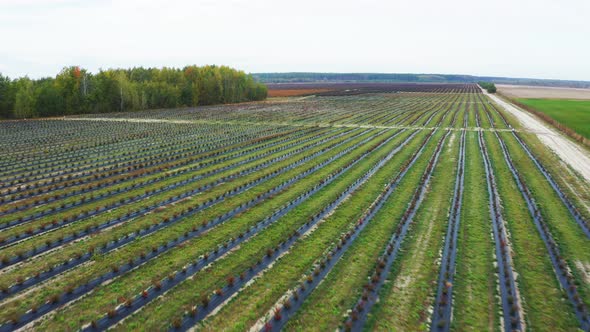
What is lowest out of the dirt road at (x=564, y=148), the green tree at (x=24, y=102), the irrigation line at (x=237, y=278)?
the irrigation line at (x=237, y=278)

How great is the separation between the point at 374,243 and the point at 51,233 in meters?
13.2

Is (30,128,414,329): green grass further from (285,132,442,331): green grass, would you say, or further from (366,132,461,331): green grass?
(366,132,461,331): green grass

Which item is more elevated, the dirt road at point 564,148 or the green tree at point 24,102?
the green tree at point 24,102

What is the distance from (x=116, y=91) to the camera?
238ft

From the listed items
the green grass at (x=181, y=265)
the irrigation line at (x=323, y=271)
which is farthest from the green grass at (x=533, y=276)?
the green grass at (x=181, y=265)

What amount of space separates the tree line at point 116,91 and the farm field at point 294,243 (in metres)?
40.9

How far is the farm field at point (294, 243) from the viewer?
984cm

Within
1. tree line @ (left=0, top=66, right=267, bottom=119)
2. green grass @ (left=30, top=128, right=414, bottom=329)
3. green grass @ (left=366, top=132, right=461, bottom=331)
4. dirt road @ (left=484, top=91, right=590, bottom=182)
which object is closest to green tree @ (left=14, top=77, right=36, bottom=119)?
tree line @ (left=0, top=66, right=267, bottom=119)

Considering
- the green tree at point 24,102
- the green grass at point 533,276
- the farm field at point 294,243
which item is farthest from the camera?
the green tree at point 24,102

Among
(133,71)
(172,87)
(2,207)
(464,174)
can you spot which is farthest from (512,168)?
(133,71)

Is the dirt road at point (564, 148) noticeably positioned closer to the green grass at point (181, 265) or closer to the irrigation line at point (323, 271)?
the irrigation line at point (323, 271)

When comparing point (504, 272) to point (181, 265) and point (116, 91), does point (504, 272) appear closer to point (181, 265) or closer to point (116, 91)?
point (181, 265)

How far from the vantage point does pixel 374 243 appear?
13.9 m

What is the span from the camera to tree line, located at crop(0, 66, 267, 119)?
61.4m
